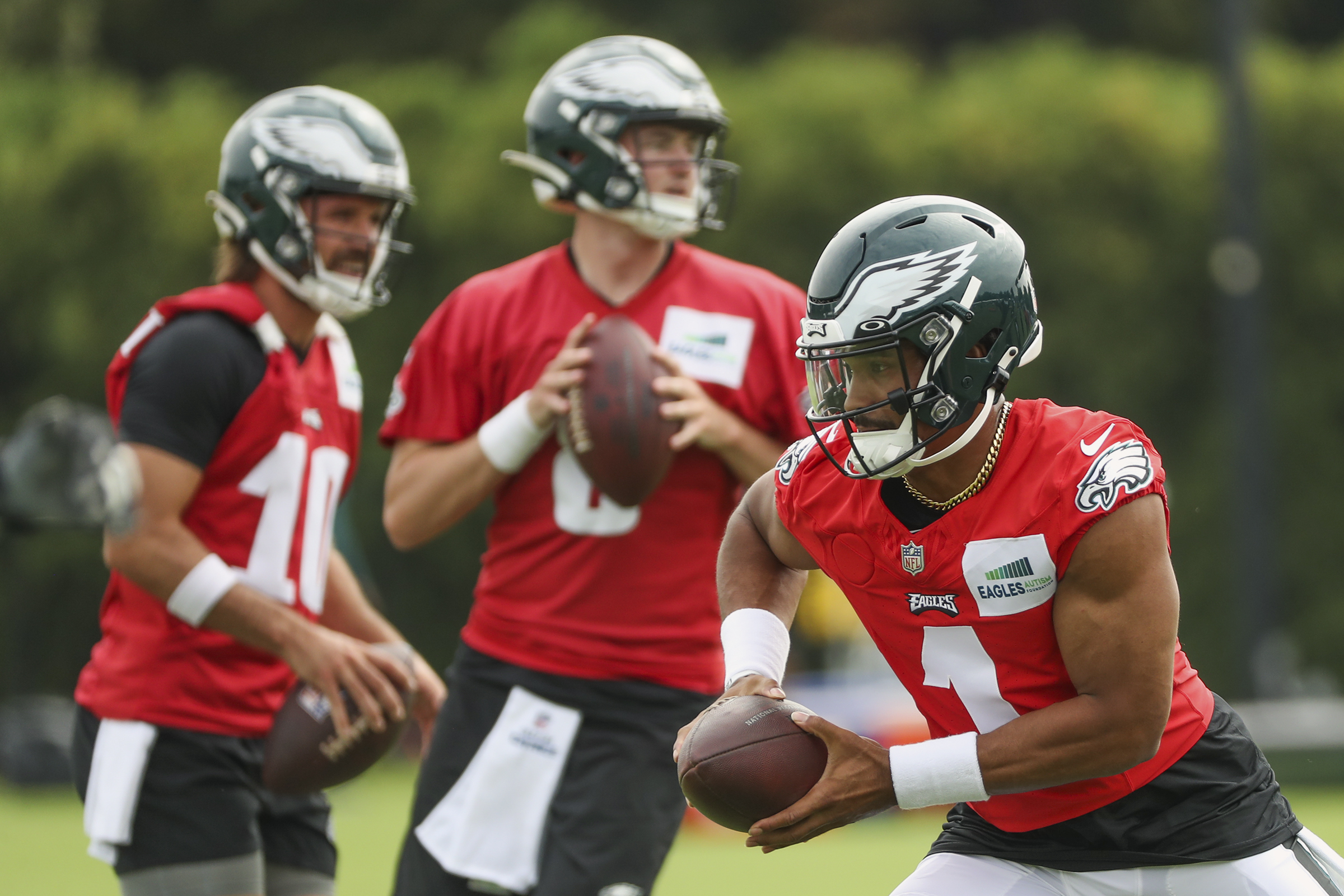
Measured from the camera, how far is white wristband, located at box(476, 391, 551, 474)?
153 inches

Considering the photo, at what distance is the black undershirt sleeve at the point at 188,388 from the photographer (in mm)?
3596

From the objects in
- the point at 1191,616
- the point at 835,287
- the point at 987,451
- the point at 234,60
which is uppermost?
the point at 835,287

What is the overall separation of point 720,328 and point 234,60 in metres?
16.5

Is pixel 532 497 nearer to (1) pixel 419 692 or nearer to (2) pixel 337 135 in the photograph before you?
(1) pixel 419 692

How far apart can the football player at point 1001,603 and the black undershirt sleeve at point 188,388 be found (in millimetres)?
1296

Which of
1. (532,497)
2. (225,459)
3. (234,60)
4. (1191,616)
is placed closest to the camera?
(225,459)

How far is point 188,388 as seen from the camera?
3.61 metres

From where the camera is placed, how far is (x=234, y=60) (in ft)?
63.0

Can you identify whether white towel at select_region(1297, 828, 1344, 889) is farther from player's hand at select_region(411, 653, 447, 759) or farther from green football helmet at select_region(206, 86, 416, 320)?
green football helmet at select_region(206, 86, 416, 320)

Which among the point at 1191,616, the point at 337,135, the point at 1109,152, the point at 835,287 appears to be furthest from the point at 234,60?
the point at 835,287

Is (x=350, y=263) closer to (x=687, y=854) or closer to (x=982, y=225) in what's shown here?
(x=982, y=225)

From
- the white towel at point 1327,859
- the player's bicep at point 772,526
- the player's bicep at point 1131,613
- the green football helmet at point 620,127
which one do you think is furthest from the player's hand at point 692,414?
the white towel at point 1327,859

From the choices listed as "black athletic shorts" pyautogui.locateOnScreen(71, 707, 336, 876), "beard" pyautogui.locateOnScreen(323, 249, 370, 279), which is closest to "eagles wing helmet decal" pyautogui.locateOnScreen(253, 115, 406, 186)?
"beard" pyautogui.locateOnScreen(323, 249, 370, 279)

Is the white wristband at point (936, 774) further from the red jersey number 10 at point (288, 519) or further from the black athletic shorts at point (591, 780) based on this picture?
the red jersey number 10 at point (288, 519)
